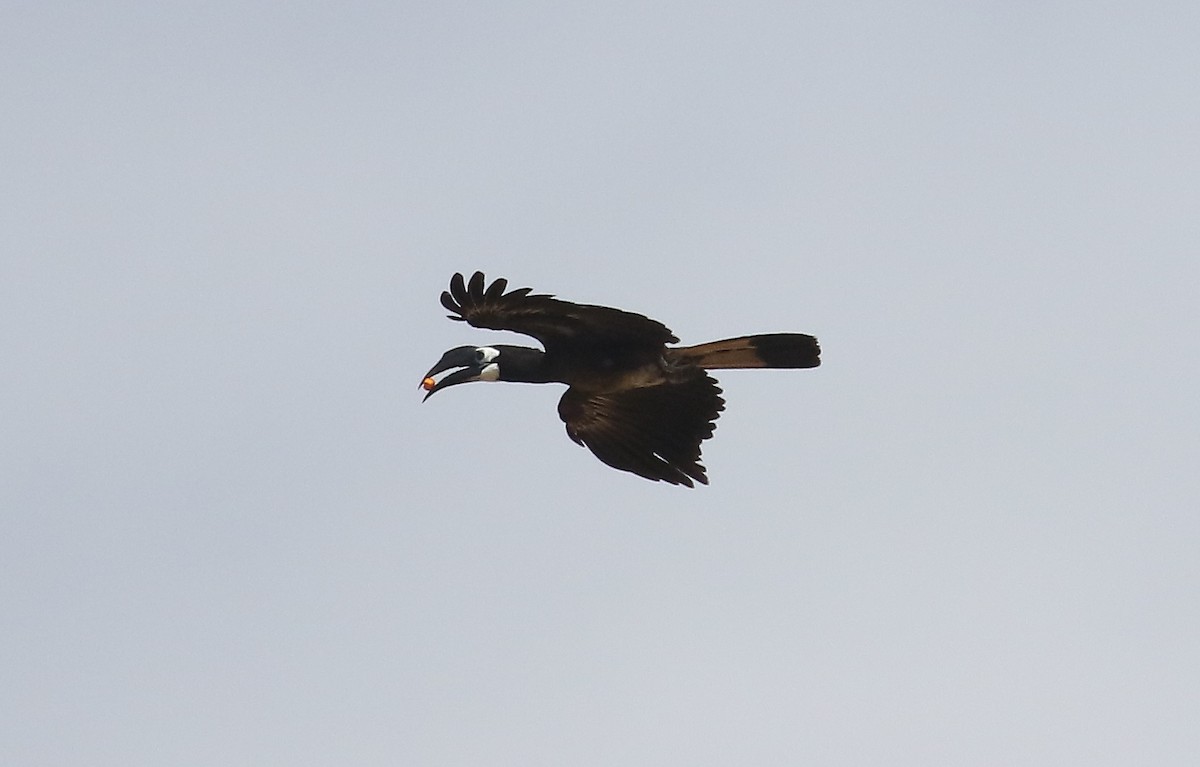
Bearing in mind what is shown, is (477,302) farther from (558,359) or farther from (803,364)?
(803,364)

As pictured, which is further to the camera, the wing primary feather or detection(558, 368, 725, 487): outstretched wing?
detection(558, 368, 725, 487): outstretched wing

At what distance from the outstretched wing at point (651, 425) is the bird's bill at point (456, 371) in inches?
33.3

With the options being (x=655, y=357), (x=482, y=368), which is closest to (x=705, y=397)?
(x=655, y=357)

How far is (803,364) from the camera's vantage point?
15641mm

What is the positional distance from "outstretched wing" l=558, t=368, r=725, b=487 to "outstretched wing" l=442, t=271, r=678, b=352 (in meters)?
0.71

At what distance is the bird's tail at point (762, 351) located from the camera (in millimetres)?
15617

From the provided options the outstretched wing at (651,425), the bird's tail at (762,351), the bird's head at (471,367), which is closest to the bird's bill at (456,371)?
the bird's head at (471,367)

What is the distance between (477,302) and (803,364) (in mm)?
2500

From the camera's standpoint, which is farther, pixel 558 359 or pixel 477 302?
pixel 558 359

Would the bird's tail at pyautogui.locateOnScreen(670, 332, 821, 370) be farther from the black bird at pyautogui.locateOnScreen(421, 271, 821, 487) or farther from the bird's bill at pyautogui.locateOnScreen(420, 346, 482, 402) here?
the bird's bill at pyautogui.locateOnScreen(420, 346, 482, 402)

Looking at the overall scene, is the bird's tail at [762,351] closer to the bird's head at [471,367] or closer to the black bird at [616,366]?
the black bird at [616,366]

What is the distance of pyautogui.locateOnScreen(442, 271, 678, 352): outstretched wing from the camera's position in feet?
49.0

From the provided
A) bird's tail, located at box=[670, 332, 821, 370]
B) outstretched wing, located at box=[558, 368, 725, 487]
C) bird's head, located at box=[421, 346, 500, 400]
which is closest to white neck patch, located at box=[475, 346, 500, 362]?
bird's head, located at box=[421, 346, 500, 400]

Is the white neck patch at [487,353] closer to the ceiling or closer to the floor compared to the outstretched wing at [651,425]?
closer to the ceiling
